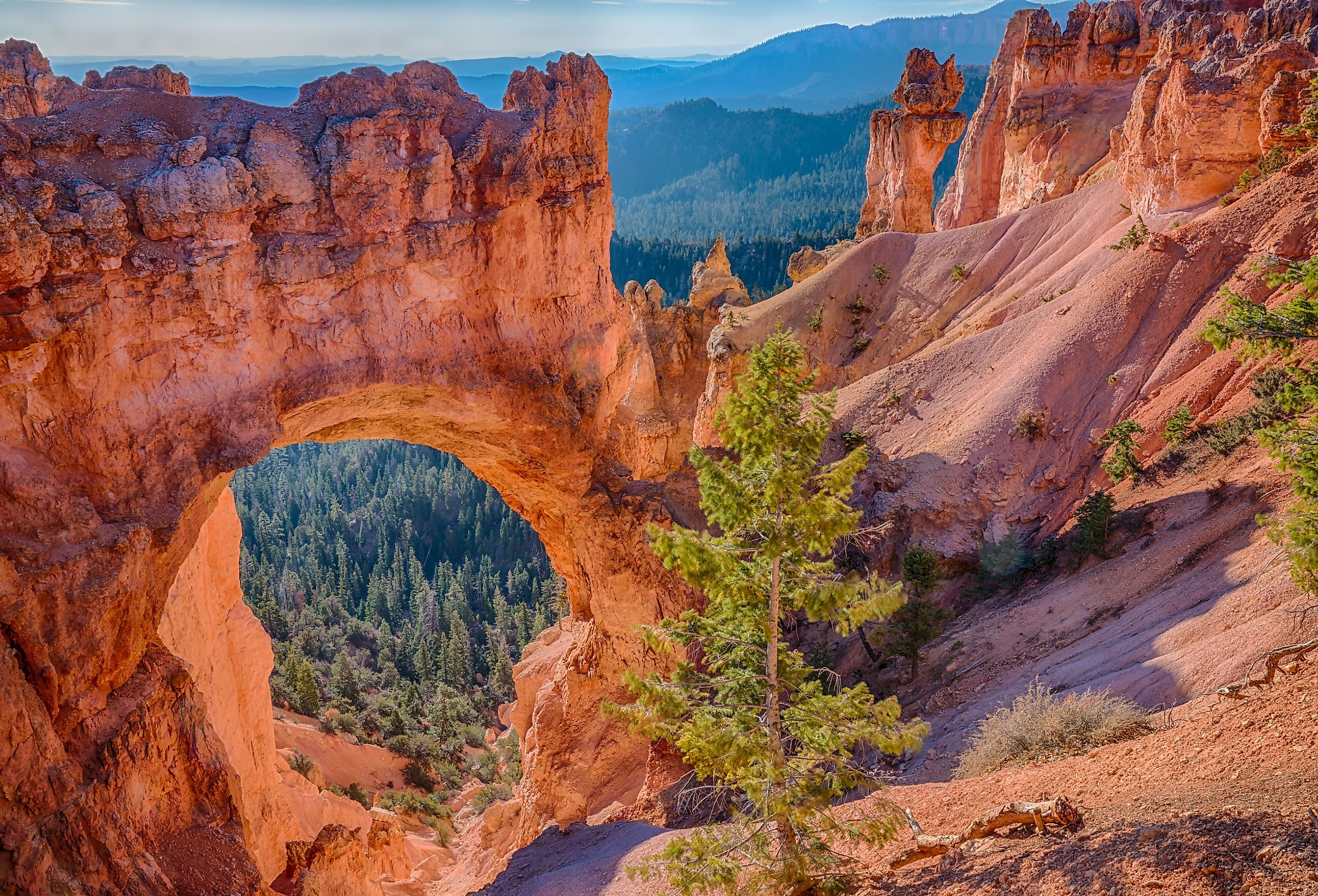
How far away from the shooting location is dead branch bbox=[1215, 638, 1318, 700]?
11594mm

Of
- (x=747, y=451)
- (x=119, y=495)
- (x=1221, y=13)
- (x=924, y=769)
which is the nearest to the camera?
(x=747, y=451)

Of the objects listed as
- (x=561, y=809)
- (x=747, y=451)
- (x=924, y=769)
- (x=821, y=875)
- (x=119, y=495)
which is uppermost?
(x=747, y=451)

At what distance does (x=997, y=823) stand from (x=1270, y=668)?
4.74 metres

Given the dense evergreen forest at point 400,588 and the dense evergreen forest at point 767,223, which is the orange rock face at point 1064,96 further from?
the dense evergreen forest at point 767,223

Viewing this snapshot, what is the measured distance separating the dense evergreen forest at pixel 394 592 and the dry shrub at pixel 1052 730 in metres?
24.4

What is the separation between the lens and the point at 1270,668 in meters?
11.7

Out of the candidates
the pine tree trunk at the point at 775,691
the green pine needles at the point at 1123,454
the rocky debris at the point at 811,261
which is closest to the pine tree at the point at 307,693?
the pine tree trunk at the point at 775,691

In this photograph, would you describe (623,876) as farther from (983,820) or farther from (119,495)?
(119,495)

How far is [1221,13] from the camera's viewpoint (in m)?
44.6

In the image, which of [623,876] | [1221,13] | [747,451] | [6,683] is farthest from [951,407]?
[1221,13]

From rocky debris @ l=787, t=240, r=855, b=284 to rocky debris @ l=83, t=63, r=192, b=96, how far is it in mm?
37045

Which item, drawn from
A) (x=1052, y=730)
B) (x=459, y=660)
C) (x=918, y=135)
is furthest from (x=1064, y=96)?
(x=1052, y=730)

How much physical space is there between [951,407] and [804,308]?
15523 millimetres

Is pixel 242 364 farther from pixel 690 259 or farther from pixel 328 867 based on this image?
pixel 690 259
